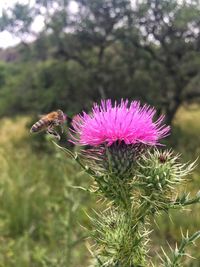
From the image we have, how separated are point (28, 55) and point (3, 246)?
8.42 m

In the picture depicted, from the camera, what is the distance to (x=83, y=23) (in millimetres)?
11781

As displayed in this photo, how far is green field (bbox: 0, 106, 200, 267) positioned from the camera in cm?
422

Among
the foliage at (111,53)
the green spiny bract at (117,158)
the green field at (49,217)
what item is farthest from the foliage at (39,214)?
the foliage at (111,53)

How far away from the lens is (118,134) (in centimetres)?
200

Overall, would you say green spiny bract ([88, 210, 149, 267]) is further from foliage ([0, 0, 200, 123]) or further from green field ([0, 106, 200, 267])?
foliage ([0, 0, 200, 123])

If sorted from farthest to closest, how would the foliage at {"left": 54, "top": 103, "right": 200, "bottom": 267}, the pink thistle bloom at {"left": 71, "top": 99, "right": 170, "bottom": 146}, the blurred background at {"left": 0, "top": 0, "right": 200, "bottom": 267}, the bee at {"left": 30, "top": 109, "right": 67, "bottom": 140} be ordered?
1. the blurred background at {"left": 0, "top": 0, "right": 200, "bottom": 267}
2. the bee at {"left": 30, "top": 109, "right": 67, "bottom": 140}
3. the pink thistle bloom at {"left": 71, "top": 99, "right": 170, "bottom": 146}
4. the foliage at {"left": 54, "top": 103, "right": 200, "bottom": 267}

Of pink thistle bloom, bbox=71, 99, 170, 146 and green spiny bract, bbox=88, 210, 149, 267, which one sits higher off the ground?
pink thistle bloom, bbox=71, 99, 170, 146

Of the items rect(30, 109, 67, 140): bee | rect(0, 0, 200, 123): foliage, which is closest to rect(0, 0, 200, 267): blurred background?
rect(0, 0, 200, 123): foliage

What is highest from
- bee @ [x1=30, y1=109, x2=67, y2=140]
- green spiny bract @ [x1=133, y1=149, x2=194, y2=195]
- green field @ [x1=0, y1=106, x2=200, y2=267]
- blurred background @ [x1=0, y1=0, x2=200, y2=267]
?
blurred background @ [x1=0, y1=0, x2=200, y2=267]

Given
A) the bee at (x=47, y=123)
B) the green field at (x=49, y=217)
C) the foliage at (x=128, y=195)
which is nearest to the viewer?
the foliage at (x=128, y=195)

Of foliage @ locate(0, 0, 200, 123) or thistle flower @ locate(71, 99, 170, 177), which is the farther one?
foliage @ locate(0, 0, 200, 123)

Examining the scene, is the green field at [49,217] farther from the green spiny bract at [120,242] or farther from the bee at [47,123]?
the green spiny bract at [120,242]

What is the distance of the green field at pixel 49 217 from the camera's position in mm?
4223

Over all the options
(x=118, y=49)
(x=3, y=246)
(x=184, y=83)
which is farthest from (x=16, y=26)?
(x=3, y=246)
